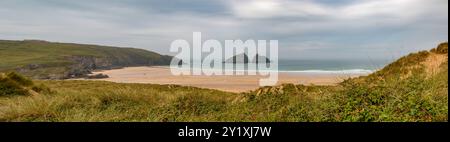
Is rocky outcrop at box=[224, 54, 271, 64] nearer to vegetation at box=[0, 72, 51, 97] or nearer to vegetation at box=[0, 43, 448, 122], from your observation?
vegetation at box=[0, 72, 51, 97]

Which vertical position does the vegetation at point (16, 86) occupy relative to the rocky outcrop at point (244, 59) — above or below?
below

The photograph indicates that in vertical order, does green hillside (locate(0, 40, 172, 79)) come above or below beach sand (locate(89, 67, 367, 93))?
above

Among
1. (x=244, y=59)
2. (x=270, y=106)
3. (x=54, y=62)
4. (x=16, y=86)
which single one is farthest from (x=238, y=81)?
(x=54, y=62)

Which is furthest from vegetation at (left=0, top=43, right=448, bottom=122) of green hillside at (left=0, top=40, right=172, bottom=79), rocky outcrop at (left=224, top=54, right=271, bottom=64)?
rocky outcrop at (left=224, top=54, right=271, bottom=64)

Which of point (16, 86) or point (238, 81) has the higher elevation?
point (16, 86)

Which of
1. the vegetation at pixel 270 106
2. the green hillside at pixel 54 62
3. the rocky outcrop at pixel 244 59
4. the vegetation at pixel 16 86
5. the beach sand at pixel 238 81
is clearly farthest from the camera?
the rocky outcrop at pixel 244 59

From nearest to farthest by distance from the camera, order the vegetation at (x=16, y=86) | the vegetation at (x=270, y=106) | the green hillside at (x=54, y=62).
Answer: the vegetation at (x=270, y=106) → the vegetation at (x=16, y=86) → the green hillside at (x=54, y=62)

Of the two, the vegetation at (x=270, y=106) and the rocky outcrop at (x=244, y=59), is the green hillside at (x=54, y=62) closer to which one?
the rocky outcrop at (x=244, y=59)

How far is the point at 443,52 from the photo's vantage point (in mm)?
16938

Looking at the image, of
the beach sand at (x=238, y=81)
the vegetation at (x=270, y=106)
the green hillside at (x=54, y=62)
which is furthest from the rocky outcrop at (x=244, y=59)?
the vegetation at (x=270, y=106)

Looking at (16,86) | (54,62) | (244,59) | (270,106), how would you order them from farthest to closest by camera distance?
(54,62) < (244,59) < (16,86) < (270,106)

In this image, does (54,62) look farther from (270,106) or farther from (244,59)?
(270,106)

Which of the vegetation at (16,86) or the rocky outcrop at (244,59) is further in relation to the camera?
the rocky outcrop at (244,59)
